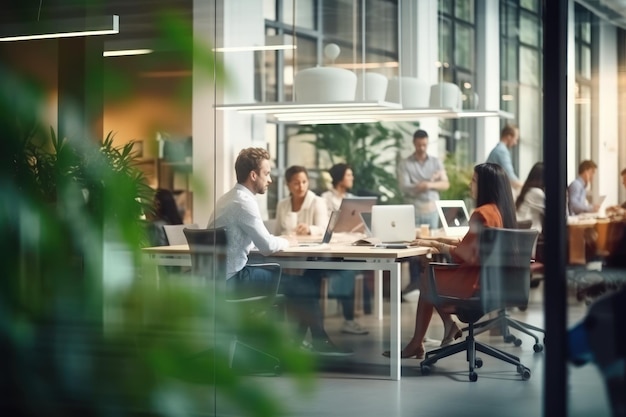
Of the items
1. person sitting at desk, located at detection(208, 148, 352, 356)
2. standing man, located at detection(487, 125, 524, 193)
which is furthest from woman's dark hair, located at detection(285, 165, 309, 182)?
person sitting at desk, located at detection(208, 148, 352, 356)

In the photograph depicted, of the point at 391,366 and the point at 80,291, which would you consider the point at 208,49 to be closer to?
the point at 80,291

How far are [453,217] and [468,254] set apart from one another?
0.69 m

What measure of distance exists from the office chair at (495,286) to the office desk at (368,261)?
519mm

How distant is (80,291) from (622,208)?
2970 mm

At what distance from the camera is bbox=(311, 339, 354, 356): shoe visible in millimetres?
6266

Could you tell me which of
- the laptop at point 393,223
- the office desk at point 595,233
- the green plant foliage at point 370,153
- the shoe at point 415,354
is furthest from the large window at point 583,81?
the green plant foliage at point 370,153

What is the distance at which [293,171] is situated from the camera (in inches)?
348

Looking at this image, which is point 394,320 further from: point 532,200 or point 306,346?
point 532,200

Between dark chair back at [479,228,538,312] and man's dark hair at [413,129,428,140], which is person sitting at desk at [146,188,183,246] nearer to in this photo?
dark chair back at [479,228,538,312]

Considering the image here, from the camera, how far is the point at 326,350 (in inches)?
251

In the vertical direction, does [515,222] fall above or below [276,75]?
below

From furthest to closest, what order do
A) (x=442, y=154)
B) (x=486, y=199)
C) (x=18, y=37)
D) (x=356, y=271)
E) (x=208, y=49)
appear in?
(x=442, y=154), (x=356, y=271), (x=486, y=199), (x=18, y=37), (x=208, y=49)

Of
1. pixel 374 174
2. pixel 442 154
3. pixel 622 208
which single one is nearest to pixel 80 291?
Answer: pixel 622 208

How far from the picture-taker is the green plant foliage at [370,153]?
9797 mm
